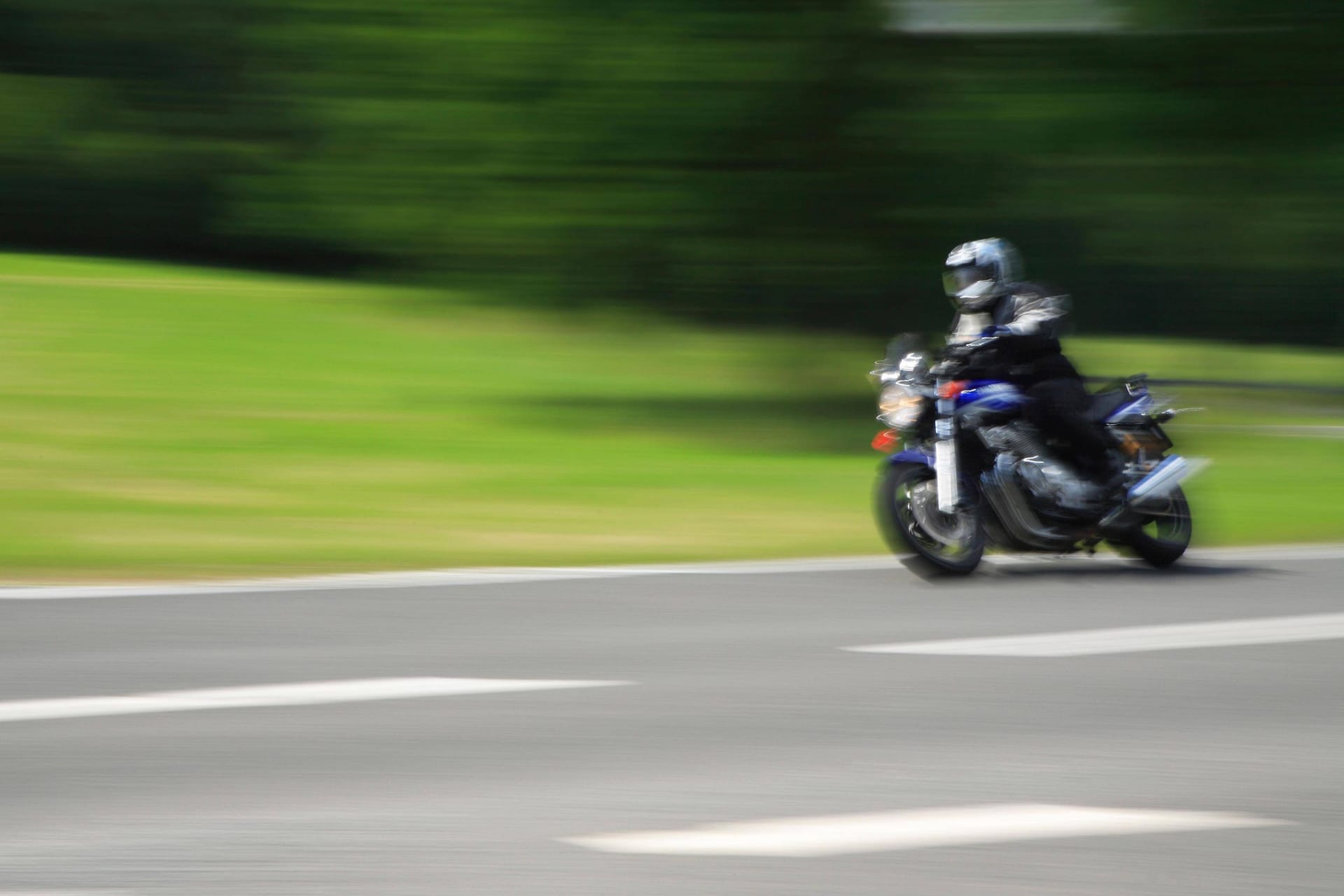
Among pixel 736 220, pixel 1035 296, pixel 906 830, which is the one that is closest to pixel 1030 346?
pixel 1035 296

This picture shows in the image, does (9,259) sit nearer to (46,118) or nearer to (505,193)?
(46,118)

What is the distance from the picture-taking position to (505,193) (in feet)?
53.3

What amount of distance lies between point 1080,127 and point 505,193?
506 cm

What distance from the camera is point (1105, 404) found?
30.9 ft

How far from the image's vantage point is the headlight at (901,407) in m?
8.91

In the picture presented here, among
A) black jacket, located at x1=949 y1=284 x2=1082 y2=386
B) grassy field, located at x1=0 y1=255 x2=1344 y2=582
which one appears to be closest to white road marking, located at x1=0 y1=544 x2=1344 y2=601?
grassy field, located at x1=0 y1=255 x2=1344 y2=582

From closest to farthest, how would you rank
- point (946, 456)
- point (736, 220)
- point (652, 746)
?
point (652, 746)
point (946, 456)
point (736, 220)

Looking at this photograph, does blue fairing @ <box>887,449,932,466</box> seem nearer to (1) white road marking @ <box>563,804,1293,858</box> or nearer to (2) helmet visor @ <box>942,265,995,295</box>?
(2) helmet visor @ <box>942,265,995,295</box>

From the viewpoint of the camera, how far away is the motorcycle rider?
30.1 ft

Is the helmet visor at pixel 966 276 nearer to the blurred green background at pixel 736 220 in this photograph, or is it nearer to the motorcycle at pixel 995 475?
the motorcycle at pixel 995 475

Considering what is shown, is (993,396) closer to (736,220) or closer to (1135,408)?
(1135,408)

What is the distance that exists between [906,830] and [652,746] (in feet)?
3.63

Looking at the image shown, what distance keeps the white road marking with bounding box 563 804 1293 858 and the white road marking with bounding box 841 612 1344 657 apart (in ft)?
7.14

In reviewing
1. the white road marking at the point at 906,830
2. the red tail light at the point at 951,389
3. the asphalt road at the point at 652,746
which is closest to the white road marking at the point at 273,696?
the asphalt road at the point at 652,746
